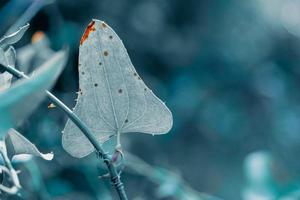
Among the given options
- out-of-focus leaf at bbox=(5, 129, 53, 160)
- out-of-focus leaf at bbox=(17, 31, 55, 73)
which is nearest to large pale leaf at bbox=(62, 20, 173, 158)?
out-of-focus leaf at bbox=(5, 129, 53, 160)

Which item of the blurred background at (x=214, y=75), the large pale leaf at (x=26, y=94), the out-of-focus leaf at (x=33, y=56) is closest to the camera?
the large pale leaf at (x=26, y=94)

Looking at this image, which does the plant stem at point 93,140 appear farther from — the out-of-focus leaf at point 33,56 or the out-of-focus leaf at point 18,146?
the out-of-focus leaf at point 33,56

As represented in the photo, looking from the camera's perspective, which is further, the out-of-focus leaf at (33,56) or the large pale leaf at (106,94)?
the out-of-focus leaf at (33,56)

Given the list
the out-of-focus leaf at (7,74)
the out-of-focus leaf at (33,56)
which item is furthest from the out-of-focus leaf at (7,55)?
the out-of-focus leaf at (33,56)

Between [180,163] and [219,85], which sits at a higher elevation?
[219,85]

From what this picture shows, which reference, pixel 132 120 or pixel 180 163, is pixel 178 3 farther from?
pixel 132 120

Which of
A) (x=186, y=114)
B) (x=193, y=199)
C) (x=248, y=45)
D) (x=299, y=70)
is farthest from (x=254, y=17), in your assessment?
(x=193, y=199)
